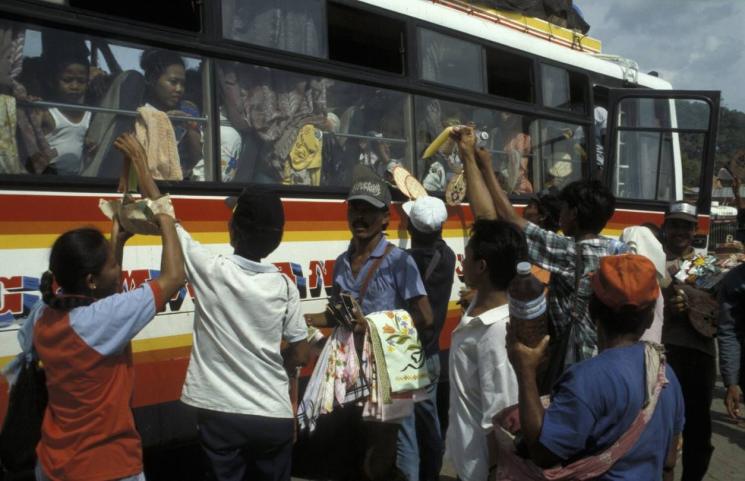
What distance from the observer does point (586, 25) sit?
8664 mm

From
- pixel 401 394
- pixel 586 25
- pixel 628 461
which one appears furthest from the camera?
pixel 586 25

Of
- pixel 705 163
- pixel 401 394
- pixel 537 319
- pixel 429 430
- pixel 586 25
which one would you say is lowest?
pixel 429 430

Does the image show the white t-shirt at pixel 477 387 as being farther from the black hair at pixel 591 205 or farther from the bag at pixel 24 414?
the bag at pixel 24 414

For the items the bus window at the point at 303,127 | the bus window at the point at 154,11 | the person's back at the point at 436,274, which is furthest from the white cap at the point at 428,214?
the bus window at the point at 154,11

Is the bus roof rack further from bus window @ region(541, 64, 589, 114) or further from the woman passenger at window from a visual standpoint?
the woman passenger at window

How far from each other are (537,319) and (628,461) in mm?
467

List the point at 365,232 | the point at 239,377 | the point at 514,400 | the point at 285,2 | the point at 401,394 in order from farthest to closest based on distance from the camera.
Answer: the point at 285,2 < the point at 365,232 < the point at 401,394 < the point at 239,377 < the point at 514,400

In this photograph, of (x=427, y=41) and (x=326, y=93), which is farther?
(x=427, y=41)

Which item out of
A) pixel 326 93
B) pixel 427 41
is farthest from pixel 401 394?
pixel 427 41

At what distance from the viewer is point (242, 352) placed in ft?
9.52

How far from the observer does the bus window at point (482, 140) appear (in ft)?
19.5

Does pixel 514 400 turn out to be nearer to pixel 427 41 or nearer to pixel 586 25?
pixel 427 41

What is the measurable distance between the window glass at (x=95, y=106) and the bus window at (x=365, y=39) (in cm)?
107

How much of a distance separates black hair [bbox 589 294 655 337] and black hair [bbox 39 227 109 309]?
161 cm
